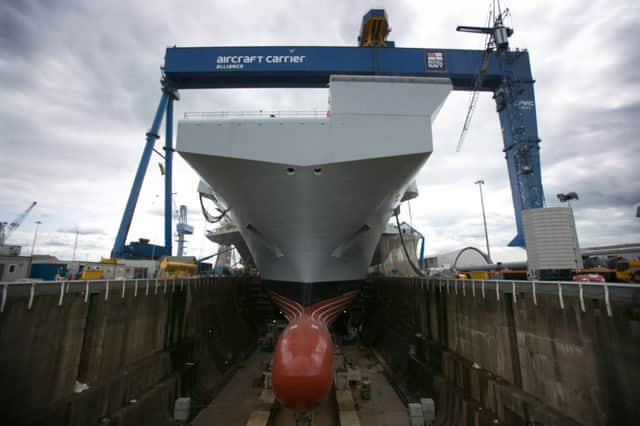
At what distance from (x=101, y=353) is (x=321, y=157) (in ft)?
17.1

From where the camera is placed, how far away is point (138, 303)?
6160mm

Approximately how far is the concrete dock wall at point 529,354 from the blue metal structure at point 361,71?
15.8 metres

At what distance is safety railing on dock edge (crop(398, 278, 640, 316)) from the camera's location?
3.20 metres

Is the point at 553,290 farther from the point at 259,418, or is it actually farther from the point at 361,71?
the point at 361,71

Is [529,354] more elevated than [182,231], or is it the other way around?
[182,231]

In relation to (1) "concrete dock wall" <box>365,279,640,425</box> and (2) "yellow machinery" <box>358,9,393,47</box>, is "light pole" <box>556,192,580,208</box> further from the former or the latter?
(2) "yellow machinery" <box>358,9,393,47</box>

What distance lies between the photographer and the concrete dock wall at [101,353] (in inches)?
148

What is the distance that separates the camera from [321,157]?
6.07 metres

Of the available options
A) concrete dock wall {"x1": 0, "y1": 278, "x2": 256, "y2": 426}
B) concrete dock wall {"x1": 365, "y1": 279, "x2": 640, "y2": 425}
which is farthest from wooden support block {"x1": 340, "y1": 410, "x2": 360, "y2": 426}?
concrete dock wall {"x1": 0, "y1": 278, "x2": 256, "y2": 426}

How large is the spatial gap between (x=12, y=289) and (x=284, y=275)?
16.6ft

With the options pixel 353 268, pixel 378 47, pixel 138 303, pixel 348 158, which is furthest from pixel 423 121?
pixel 378 47

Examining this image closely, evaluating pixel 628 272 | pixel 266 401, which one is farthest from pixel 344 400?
pixel 628 272

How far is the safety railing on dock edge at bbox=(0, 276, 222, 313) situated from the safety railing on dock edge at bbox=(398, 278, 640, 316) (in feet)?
22.4

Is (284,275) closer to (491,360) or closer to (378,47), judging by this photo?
(491,360)
